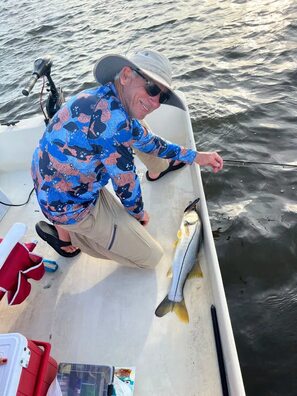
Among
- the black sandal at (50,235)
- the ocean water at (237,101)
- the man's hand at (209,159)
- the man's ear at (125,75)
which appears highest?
the man's ear at (125,75)

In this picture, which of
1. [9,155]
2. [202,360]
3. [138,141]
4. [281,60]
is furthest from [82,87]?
[202,360]

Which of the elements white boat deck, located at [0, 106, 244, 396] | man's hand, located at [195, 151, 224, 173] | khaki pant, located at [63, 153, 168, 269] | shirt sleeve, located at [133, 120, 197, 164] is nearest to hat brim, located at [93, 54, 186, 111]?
shirt sleeve, located at [133, 120, 197, 164]

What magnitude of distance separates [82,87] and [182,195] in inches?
197

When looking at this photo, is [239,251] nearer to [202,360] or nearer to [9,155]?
[202,360]

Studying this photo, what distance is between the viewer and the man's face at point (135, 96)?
2434 mm

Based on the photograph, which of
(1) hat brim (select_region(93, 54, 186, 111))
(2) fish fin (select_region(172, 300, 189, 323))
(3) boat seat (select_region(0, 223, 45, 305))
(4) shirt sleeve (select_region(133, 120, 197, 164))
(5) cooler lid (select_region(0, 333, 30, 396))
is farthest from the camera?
(4) shirt sleeve (select_region(133, 120, 197, 164))

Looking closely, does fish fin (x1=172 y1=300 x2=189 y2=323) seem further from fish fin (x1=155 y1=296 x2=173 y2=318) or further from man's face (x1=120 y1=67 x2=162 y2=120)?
man's face (x1=120 y1=67 x2=162 y2=120)

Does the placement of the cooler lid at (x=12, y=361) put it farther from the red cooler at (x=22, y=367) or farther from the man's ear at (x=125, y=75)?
the man's ear at (x=125, y=75)

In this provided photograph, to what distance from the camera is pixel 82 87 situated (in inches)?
317

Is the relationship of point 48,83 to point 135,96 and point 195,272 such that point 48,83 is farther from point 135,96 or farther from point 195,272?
point 195,272

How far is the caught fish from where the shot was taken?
3.02m

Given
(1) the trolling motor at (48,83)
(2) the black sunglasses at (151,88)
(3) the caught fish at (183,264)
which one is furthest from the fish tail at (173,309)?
(1) the trolling motor at (48,83)

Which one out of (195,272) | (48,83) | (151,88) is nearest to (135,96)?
(151,88)

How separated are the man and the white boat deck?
30 cm
